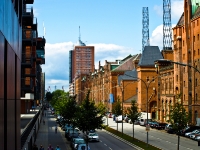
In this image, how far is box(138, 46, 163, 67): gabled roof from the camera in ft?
380

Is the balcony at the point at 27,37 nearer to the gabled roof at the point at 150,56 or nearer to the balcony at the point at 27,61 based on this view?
the balcony at the point at 27,61

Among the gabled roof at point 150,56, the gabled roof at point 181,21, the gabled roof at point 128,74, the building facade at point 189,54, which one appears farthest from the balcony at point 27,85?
the gabled roof at point 128,74

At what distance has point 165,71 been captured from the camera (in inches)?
3829

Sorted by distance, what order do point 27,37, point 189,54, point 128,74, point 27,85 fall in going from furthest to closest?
point 128,74 → point 189,54 → point 27,85 → point 27,37

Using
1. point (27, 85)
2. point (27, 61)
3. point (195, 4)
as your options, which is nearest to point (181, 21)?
point (195, 4)

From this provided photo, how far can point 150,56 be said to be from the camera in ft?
385

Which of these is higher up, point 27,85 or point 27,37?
point 27,37

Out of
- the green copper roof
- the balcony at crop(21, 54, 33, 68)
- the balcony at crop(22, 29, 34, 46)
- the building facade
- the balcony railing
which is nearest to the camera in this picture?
the balcony at crop(21, 54, 33, 68)

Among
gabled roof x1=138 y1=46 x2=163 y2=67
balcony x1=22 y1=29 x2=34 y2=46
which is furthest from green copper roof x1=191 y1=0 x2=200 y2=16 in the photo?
balcony x1=22 y1=29 x2=34 y2=46

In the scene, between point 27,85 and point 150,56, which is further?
point 150,56

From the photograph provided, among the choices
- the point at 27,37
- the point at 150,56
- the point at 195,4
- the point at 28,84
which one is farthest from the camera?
the point at 150,56

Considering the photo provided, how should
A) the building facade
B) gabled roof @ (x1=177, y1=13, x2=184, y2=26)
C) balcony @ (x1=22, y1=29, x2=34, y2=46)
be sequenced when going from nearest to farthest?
balcony @ (x1=22, y1=29, x2=34, y2=46) → the building facade → gabled roof @ (x1=177, y1=13, x2=184, y2=26)

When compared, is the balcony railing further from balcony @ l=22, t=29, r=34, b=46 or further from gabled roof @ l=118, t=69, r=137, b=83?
gabled roof @ l=118, t=69, r=137, b=83

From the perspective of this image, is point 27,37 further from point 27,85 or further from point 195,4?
point 195,4
